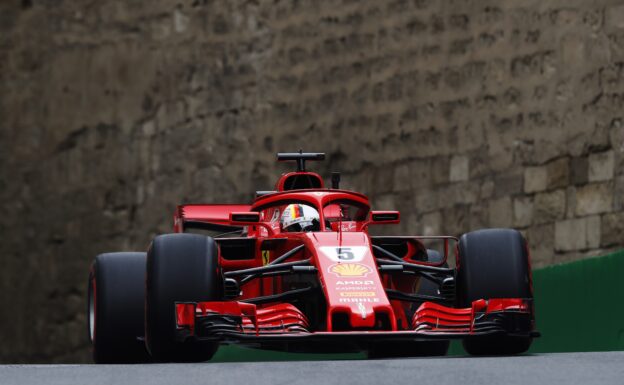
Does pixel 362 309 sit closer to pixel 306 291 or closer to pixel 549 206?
pixel 306 291

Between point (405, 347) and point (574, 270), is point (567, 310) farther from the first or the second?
point (405, 347)

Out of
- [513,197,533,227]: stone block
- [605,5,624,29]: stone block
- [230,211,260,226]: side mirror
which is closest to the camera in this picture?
[230,211,260,226]: side mirror

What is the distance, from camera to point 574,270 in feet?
39.4

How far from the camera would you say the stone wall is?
15.3 meters

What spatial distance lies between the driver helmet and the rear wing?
1.22 metres

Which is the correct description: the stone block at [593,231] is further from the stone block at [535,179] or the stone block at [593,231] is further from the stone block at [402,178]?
the stone block at [402,178]

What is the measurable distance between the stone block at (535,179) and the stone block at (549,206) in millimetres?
73

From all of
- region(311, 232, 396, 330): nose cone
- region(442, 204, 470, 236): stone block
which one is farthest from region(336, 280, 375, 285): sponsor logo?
region(442, 204, 470, 236): stone block

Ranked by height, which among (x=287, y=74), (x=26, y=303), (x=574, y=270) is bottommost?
(x=26, y=303)

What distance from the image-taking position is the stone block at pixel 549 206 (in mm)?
15328

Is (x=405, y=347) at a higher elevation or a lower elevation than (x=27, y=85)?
lower

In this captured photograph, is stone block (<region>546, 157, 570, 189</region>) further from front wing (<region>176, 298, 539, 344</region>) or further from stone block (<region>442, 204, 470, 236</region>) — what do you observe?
front wing (<region>176, 298, 539, 344</region>)

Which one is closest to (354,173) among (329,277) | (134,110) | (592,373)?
(134,110)

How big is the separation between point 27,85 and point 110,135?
208 centimetres
